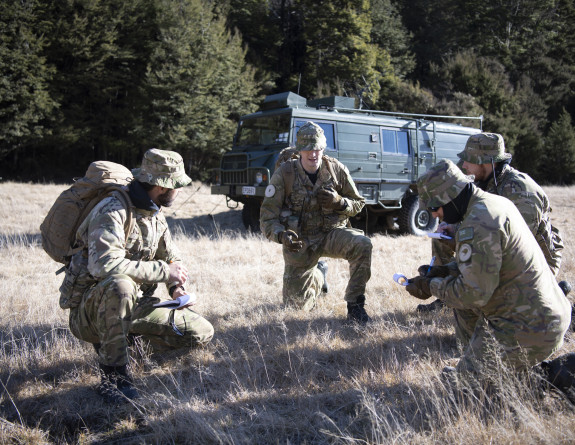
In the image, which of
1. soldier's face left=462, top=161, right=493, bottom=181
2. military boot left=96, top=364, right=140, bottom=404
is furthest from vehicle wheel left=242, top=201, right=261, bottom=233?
military boot left=96, top=364, right=140, bottom=404

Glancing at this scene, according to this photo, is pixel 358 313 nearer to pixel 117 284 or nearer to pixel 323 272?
pixel 323 272

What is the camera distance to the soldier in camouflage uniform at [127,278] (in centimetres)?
286

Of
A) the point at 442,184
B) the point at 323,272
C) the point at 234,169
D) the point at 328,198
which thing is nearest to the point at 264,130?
the point at 234,169

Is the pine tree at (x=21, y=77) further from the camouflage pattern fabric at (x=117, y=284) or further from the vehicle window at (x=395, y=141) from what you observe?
the camouflage pattern fabric at (x=117, y=284)

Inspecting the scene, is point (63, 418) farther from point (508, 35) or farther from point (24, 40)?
point (508, 35)

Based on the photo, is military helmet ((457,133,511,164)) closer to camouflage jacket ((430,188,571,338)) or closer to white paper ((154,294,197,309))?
camouflage jacket ((430,188,571,338))

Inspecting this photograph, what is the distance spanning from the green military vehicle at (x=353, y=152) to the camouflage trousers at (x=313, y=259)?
3.79m

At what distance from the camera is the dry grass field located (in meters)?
2.46

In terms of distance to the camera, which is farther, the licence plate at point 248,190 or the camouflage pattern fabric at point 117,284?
the licence plate at point 248,190

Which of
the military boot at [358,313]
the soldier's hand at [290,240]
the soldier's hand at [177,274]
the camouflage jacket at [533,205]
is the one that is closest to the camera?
the soldier's hand at [177,274]

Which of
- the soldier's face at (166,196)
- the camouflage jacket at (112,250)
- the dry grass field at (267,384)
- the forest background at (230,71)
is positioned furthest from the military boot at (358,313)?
the forest background at (230,71)

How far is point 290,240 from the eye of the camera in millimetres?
4156

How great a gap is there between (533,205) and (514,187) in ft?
0.63

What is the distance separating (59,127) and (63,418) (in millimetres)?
16744
